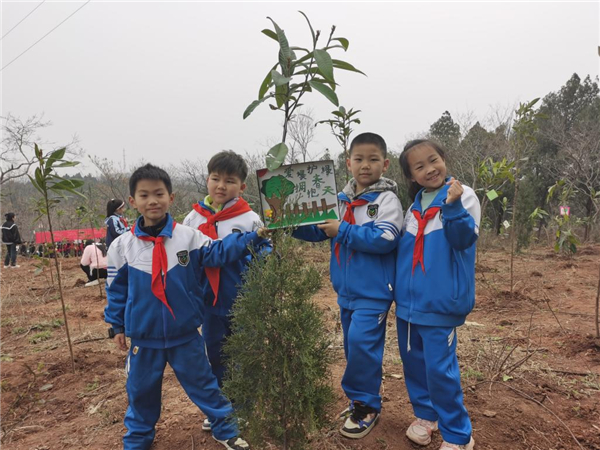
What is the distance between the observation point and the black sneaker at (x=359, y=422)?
2.18 metres

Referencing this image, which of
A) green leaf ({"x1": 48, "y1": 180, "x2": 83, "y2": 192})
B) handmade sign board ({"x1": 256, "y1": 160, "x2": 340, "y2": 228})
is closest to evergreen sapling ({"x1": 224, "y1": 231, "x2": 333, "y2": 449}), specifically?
handmade sign board ({"x1": 256, "y1": 160, "x2": 340, "y2": 228})

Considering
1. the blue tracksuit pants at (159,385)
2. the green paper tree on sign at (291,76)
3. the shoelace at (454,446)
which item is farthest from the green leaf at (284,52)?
the shoelace at (454,446)

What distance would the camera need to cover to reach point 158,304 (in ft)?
6.86

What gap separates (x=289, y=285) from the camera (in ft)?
5.04

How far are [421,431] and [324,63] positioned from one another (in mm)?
2073

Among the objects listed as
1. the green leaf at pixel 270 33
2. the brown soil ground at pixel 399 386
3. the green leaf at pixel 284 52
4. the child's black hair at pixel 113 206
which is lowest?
the brown soil ground at pixel 399 386

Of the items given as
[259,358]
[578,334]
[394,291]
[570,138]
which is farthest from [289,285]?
[570,138]

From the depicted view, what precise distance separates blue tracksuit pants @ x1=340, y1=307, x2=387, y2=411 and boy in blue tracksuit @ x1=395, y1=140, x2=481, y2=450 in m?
0.17

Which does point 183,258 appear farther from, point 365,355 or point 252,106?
point 365,355

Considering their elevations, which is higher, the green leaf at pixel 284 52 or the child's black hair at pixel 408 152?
the green leaf at pixel 284 52

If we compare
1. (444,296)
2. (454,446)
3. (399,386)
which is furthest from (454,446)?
(399,386)

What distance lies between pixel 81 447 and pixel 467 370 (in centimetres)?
293

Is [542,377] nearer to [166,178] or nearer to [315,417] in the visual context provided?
[315,417]

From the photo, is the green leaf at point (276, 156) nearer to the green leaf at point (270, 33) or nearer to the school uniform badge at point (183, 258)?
the green leaf at point (270, 33)
